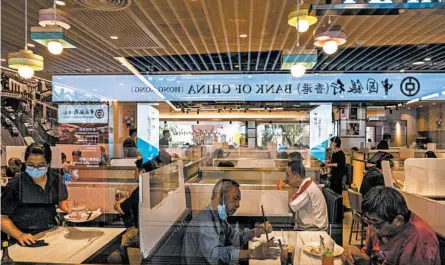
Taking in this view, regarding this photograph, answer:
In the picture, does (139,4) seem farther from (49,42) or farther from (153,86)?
(153,86)

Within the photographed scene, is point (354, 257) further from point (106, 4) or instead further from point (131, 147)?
point (131, 147)

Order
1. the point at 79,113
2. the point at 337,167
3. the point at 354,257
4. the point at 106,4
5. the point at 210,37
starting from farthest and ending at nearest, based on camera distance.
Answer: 1. the point at 337,167
2. the point at 79,113
3. the point at 210,37
4. the point at 106,4
5. the point at 354,257

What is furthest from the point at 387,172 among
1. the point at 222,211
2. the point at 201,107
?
the point at 201,107

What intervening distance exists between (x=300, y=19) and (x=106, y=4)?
2.14 metres

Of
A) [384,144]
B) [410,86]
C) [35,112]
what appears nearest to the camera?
[35,112]

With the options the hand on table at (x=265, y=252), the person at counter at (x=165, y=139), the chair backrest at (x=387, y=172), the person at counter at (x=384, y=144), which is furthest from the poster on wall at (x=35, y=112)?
the person at counter at (x=384, y=144)

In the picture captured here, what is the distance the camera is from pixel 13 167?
3117mm

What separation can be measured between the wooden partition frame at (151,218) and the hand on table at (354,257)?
4.25ft

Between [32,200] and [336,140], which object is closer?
[32,200]

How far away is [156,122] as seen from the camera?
8.02m

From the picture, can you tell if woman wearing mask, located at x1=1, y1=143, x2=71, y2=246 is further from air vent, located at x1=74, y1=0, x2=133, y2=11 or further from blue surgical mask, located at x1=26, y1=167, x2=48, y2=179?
air vent, located at x1=74, y1=0, x2=133, y2=11

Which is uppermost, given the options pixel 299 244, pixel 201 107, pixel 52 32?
pixel 52 32

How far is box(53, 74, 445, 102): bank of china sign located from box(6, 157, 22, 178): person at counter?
3.07 m

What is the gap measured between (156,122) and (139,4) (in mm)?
4321
